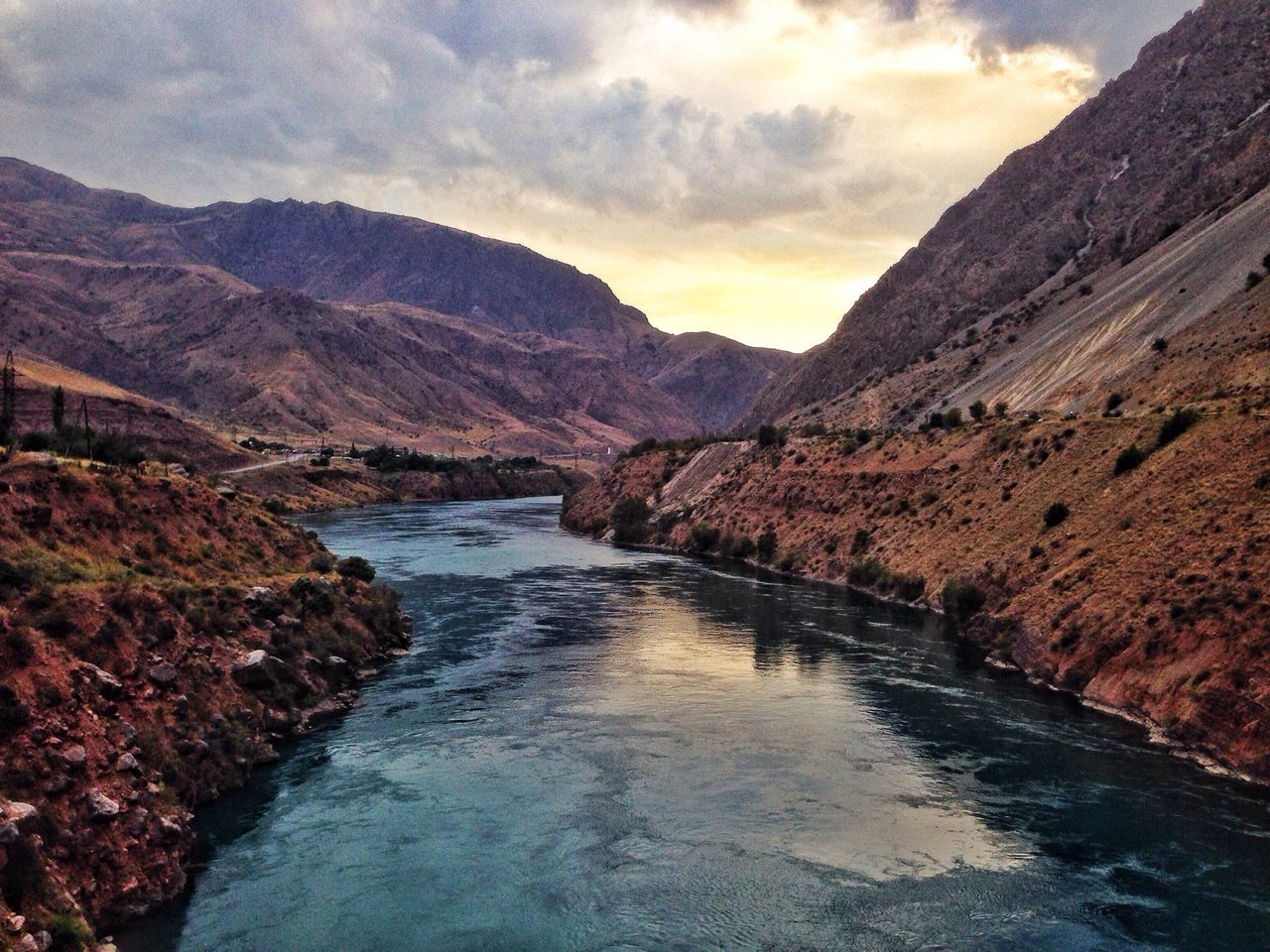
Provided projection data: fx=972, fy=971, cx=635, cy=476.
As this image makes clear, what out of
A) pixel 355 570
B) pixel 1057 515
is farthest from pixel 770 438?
pixel 355 570

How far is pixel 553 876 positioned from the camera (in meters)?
22.9

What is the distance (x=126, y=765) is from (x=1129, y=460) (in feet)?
143

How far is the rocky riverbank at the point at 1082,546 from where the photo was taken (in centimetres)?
3097

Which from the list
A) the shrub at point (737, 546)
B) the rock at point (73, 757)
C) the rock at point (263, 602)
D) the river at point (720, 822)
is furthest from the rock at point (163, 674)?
the shrub at point (737, 546)

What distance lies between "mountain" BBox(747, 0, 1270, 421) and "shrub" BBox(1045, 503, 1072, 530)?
59.7 meters

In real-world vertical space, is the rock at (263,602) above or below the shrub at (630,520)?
below

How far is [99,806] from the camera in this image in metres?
21.2

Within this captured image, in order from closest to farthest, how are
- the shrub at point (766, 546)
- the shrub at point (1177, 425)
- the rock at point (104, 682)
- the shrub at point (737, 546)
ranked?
the rock at point (104, 682), the shrub at point (1177, 425), the shrub at point (766, 546), the shrub at point (737, 546)

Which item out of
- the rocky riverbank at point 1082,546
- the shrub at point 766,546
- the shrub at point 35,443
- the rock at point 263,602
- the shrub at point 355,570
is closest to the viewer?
the rocky riverbank at point 1082,546

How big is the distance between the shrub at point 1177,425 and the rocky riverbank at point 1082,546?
13 cm

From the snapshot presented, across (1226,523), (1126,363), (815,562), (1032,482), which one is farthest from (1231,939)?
(1126,363)

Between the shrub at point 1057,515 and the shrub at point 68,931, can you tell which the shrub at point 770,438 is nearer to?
the shrub at point 1057,515

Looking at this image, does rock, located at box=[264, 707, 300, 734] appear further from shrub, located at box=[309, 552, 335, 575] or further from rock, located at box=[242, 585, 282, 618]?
shrub, located at box=[309, 552, 335, 575]

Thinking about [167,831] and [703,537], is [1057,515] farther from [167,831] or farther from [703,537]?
[703,537]
